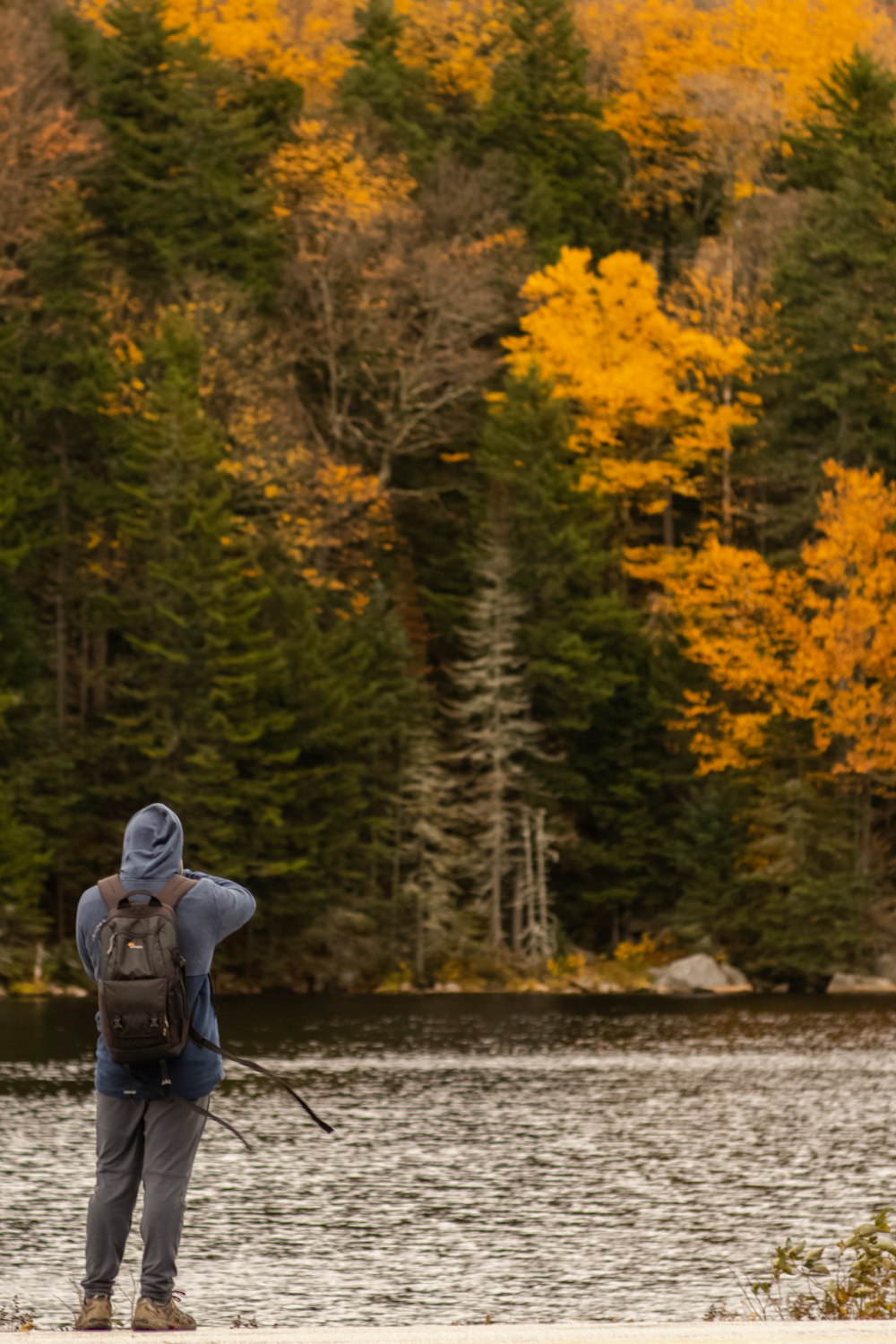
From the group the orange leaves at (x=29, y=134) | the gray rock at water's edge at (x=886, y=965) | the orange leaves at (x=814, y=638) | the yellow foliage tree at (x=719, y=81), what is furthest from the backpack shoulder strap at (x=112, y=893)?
the yellow foliage tree at (x=719, y=81)

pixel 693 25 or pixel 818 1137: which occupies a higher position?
pixel 693 25

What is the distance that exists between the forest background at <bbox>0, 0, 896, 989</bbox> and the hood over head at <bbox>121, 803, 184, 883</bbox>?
133 feet

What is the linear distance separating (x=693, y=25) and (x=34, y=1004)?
41.6 m

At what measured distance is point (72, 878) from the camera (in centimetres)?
5381

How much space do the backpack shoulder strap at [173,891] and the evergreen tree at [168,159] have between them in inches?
2076

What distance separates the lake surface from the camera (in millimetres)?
17453

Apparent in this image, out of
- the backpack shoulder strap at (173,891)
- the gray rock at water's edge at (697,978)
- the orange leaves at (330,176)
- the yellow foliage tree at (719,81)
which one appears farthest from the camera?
the yellow foliage tree at (719,81)

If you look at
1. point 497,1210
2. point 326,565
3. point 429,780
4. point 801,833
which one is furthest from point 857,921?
point 497,1210

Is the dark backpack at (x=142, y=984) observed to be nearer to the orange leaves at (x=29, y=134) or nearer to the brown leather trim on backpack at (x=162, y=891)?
the brown leather trim on backpack at (x=162, y=891)

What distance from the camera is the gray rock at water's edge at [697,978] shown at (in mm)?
54562

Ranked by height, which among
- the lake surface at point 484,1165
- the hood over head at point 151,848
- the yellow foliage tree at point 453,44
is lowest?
the lake surface at point 484,1165

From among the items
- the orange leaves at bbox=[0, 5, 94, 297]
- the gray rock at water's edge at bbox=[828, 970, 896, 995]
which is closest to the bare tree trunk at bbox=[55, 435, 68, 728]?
the orange leaves at bbox=[0, 5, 94, 297]

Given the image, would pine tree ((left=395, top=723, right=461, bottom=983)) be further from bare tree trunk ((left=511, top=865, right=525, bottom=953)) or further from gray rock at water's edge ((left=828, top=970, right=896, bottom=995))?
gray rock at water's edge ((left=828, top=970, right=896, bottom=995))

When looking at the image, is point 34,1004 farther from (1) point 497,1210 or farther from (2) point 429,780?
(1) point 497,1210
